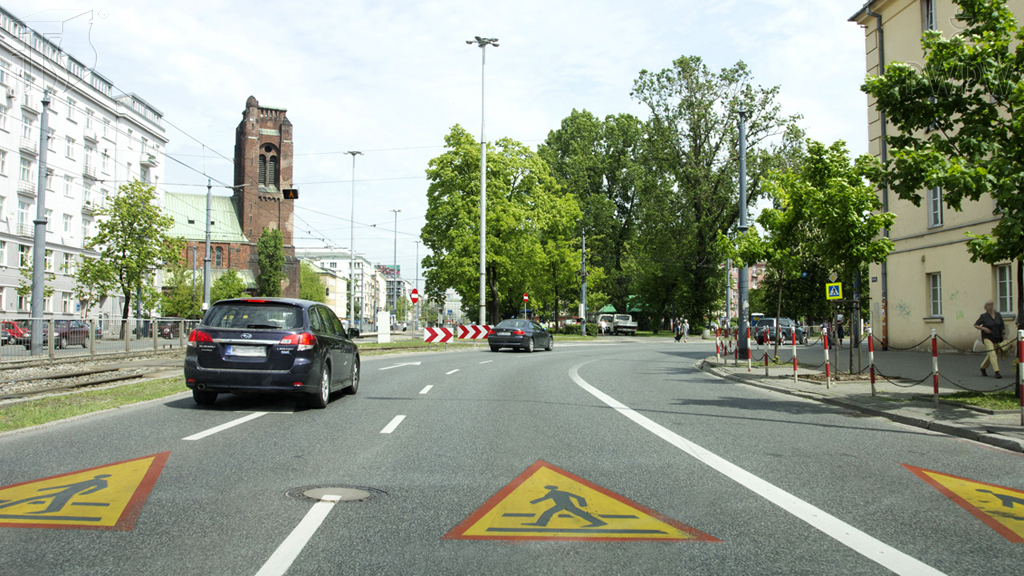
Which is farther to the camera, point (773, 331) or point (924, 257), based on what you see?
point (773, 331)

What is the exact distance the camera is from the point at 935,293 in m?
25.1

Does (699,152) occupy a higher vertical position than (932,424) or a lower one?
higher

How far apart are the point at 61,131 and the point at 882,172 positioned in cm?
5312

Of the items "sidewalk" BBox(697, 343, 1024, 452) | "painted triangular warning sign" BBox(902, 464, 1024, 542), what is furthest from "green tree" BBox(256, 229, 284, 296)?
"painted triangular warning sign" BBox(902, 464, 1024, 542)

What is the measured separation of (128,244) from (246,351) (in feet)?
98.6

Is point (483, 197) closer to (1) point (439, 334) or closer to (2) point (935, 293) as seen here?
(1) point (439, 334)

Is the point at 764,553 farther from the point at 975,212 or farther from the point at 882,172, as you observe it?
the point at 975,212

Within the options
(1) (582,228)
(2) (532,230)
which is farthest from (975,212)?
(1) (582,228)

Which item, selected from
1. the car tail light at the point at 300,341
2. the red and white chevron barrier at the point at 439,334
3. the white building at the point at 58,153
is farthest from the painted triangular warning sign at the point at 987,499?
the white building at the point at 58,153

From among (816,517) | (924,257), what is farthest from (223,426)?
(924,257)

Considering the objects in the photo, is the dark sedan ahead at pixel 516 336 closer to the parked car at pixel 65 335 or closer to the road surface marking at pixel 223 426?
the parked car at pixel 65 335

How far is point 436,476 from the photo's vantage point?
20.8 ft

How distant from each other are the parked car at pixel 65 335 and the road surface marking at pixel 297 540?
789 inches

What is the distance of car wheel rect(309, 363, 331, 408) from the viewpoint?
10938 mm
